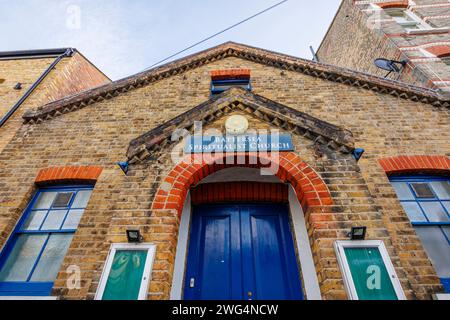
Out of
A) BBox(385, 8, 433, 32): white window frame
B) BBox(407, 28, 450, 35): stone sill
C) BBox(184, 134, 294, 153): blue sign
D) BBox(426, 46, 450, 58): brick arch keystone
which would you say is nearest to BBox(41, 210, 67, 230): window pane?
BBox(184, 134, 294, 153): blue sign

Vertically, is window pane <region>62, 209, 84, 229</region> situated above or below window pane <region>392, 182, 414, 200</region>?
below

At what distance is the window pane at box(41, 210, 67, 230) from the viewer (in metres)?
4.68

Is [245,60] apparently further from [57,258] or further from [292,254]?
[57,258]

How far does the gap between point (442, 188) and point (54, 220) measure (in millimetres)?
7355

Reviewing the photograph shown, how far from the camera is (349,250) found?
318 centimetres

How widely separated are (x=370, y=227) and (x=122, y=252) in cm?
328

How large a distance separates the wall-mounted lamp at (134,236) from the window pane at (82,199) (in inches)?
83.3

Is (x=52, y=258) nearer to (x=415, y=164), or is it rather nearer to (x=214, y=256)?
(x=214, y=256)

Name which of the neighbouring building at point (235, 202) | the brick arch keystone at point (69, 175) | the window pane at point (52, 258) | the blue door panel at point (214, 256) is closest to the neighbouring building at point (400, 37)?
the neighbouring building at point (235, 202)

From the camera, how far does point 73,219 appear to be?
4707mm

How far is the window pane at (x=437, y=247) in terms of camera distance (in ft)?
13.0

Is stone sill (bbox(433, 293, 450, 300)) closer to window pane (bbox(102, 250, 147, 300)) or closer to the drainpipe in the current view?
window pane (bbox(102, 250, 147, 300))

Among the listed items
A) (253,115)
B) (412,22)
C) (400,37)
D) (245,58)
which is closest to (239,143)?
(253,115)

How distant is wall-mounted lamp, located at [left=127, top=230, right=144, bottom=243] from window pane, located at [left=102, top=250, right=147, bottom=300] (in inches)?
5.4
